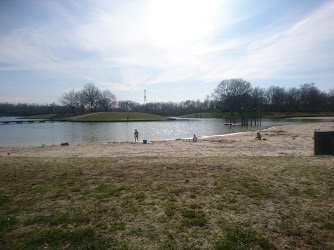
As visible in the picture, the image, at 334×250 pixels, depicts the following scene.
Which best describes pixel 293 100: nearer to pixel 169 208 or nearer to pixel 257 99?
pixel 257 99

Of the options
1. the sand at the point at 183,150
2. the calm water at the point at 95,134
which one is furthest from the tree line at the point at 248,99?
the sand at the point at 183,150

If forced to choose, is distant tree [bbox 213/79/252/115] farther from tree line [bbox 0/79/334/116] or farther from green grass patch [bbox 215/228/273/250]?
green grass patch [bbox 215/228/273/250]

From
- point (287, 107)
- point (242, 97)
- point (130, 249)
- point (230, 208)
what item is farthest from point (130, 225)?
point (287, 107)

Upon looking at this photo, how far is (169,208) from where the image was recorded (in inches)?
209

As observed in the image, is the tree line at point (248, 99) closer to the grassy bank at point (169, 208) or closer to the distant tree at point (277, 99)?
the distant tree at point (277, 99)

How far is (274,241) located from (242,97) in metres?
96.0

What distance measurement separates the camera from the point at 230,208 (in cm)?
529

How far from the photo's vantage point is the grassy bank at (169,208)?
13.3 feet

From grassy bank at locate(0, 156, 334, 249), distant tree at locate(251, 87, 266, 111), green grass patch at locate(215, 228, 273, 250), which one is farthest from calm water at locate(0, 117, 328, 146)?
distant tree at locate(251, 87, 266, 111)

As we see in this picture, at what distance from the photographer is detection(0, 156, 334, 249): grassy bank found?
4055 mm

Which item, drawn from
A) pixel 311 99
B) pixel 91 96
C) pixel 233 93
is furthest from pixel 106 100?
pixel 311 99

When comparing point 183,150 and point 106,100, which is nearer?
point 183,150

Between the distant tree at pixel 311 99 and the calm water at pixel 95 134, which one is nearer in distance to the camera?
the calm water at pixel 95 134

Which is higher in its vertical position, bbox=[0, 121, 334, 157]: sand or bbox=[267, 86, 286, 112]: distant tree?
bbox=[267, 86, 286, 112]: distant tree
